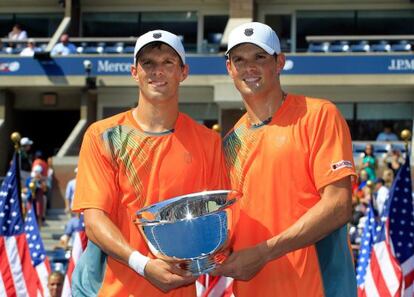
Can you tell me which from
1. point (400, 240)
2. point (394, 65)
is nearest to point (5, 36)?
point (394, 65)

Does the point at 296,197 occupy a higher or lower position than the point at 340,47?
lower

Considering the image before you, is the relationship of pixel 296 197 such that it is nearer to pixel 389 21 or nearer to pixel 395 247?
pixel 395 247

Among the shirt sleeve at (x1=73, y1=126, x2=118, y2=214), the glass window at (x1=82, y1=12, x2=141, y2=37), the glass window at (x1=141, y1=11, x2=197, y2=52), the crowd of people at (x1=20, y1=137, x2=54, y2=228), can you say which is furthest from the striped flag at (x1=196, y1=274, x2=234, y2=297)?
the glass window at (x1=82, y1=12, x2=141, y2=37)

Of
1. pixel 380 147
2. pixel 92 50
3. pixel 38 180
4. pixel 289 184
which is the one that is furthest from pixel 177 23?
pixel 289 184

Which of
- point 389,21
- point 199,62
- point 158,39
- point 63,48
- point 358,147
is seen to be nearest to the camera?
point 158,39

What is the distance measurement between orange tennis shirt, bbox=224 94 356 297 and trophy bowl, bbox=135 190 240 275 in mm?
Result: 292

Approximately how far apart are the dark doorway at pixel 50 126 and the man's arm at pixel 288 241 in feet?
80.6

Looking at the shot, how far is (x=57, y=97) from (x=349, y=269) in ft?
77.9

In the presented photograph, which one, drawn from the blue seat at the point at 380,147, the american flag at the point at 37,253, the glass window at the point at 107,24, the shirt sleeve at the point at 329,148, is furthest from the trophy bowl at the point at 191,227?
the glass window at the point at 107,24

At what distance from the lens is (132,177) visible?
13.1ft

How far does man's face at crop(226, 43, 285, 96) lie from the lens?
4008 mm

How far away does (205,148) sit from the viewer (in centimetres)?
412

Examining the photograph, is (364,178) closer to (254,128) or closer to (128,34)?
(254,128)

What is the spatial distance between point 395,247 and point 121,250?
5576 mm
